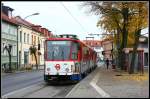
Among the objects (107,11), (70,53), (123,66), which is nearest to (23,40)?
(123,66)

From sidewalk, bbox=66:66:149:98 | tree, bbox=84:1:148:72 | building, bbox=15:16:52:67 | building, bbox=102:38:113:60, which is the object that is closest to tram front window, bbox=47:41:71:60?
sidewalk, bbox=66:66:149:98

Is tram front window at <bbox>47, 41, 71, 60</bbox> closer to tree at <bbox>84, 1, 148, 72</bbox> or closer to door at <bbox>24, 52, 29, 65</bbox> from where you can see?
tree at <bbox>84, 1, 148, 72</bbox>

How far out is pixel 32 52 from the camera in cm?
7431

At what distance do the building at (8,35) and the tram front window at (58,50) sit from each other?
101 ft

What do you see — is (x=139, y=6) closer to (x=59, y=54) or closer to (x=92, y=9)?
(x=92, y=9)

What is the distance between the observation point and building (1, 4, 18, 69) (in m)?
60.5

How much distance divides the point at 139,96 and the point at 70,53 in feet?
38.5

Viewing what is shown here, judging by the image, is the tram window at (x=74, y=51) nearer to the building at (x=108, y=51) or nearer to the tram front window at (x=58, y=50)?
the tram front window at (x=58, y=50)

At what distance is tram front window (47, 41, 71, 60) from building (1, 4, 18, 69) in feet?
101

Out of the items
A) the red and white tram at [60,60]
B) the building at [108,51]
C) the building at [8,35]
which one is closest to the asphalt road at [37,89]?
the red and white tram at [60,60]

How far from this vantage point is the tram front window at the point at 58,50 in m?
28.3

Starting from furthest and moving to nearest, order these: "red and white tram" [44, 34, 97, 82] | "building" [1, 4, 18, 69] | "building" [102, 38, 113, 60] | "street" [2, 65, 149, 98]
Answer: "building" [102, 38, 113, 60]
"building" [1, 4, 18, 69]
"red and white tram" [44, 34, 97, 82]
"street" [2, 65, 149, 98]

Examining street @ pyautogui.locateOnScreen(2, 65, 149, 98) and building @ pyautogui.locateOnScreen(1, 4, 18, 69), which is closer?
street @ pyautogui.locateOnScreen(2, 65, 149, 98)

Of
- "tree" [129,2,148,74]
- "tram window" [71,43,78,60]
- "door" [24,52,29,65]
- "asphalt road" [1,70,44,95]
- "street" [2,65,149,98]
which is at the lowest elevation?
"asphalt road" [1,70,44,95]
